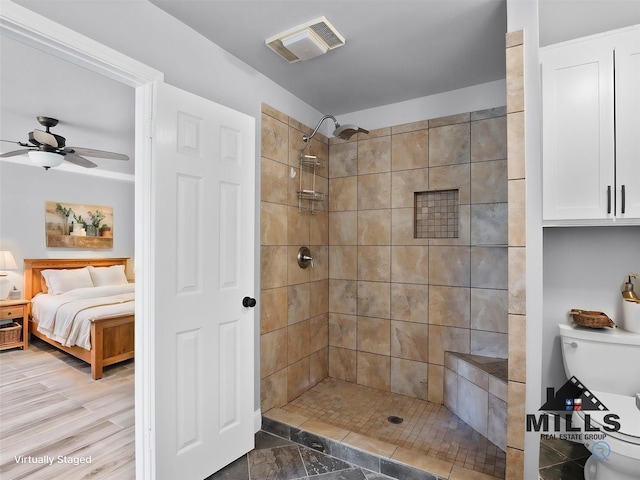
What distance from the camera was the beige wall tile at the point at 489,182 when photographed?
8.49 feet

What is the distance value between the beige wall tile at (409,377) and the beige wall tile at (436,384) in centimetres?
3

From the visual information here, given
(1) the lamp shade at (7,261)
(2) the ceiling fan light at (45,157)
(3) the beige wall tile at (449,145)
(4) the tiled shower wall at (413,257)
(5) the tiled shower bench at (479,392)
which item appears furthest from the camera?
(1) the lamp shade at (7,261)

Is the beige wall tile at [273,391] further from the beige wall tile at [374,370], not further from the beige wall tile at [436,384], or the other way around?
the beige wall tile at [436,384]

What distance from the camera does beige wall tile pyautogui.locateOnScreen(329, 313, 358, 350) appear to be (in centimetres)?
326

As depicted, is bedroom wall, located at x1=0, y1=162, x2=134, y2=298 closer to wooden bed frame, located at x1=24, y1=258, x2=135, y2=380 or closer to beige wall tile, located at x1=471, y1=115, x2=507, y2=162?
wooden bed frame, located at x1=24, y1=258, x2=135, y2=380

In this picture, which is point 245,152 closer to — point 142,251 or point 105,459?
point 142,251

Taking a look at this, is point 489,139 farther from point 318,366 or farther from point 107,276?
point 107,276

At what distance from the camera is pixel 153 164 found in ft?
5.59

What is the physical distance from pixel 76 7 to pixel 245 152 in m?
1.01

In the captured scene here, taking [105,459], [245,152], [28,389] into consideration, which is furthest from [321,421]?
[28,389]

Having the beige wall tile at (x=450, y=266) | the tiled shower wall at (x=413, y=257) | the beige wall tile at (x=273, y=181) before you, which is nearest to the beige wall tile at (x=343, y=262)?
the tiled shower wall at (x=413, y=257)

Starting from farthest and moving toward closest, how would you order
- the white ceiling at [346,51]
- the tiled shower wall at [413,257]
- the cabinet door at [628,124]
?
the tiled shower wall at [413,257] → the white ceiling at [346,51] → the cabinet door at [628,124]

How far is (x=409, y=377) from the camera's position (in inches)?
117

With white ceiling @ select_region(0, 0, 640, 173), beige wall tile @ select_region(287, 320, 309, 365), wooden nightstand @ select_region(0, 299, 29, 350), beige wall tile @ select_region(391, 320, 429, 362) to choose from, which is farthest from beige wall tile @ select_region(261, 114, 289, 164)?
wooden nightstand @ select_region(0, 299, 29, 350)
